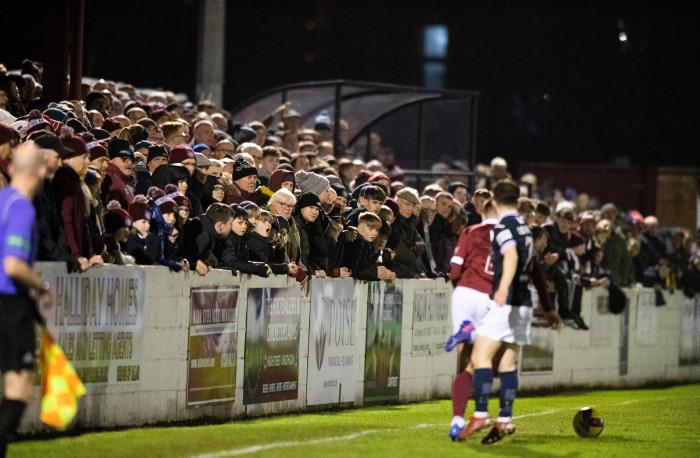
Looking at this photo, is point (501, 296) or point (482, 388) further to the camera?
point (482, 388)

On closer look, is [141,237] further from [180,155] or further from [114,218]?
[180,155]

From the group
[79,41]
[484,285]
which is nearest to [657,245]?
[79,41]

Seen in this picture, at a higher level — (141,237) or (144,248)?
(141,237)

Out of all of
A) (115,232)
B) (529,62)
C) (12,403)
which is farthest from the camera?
(529,62)

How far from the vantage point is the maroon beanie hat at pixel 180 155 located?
1530cm

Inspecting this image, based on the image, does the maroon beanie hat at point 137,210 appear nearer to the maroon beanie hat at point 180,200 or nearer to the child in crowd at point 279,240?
the maroon beanie hat at point 180,200

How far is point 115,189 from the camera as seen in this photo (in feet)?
44.9

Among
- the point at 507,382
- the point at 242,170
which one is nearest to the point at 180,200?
the point at 242,170

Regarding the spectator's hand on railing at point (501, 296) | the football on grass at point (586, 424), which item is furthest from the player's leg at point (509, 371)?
the football on grass at point (586, 424)

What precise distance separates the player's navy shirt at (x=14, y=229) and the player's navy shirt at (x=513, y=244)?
15.0ft

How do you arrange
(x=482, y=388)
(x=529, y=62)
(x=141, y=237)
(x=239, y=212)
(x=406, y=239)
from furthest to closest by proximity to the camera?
(x=529, y=62)
(x=406, y=239)
(x=239, y=212)
(x=141, y=237)
(x=482, y=388)

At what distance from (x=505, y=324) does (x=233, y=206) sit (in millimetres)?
3493

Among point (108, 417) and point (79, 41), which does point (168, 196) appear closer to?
point (108, 417)

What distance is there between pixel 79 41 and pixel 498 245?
8434 mm
